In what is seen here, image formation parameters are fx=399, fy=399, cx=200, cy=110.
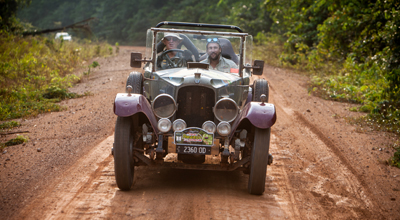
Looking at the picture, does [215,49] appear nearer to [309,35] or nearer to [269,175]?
[269,175]

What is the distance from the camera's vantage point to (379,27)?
12977mm

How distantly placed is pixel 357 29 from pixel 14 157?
41.9 ft

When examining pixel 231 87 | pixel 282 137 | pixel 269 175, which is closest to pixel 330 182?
pixel 269 175

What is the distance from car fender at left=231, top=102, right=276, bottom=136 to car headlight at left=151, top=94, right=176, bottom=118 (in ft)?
2.75

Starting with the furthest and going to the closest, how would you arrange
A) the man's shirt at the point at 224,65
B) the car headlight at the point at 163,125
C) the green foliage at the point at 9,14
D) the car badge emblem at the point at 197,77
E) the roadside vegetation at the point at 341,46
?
the green foliage at the point at 9,14 < the roadside vegetation at the point at 341,46 < the man's shirt at the point at 224,65 < the car badge emblem at the point at 197,77 < the car headlight at the point at 163,125

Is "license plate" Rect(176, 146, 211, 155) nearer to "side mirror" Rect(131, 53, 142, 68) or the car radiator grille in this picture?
the car radiator grille

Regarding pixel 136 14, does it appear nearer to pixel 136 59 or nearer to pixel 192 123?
pixel 136 59

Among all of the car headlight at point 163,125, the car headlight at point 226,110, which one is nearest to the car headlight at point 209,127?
the car headlight at point 226,110

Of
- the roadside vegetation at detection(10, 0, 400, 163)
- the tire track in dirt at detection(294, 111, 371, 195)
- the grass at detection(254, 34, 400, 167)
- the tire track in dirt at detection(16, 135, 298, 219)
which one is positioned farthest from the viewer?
the roadside vegetation at detection(10, 0, 400, 163)

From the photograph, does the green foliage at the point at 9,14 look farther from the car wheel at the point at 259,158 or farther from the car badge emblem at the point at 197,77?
the car wheel at the point at 259,158

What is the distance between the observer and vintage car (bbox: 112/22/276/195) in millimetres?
4875

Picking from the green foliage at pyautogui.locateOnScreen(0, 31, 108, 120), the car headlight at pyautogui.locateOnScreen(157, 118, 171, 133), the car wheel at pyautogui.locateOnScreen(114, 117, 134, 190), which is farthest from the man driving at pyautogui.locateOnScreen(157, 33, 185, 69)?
the green foliage at pyautogui.locateOnScreen(0, 31, 108, 120)

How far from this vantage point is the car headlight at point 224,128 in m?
4.98

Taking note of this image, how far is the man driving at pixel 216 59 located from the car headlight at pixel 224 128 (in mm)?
1432
